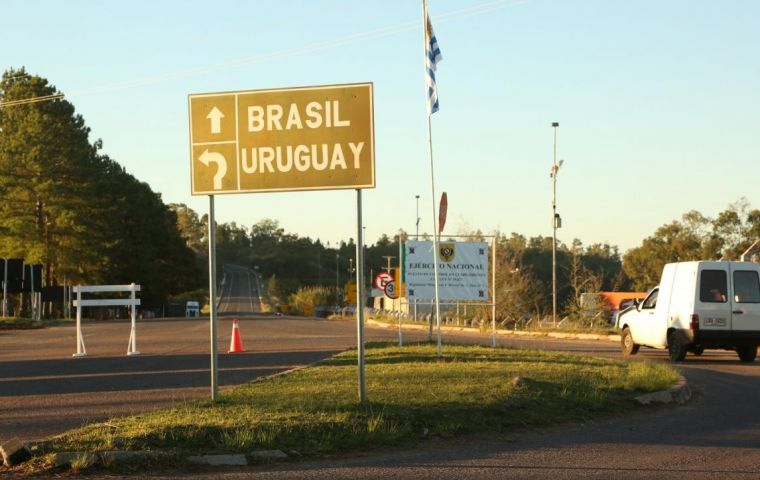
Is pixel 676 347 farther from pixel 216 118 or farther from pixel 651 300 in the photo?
pixel 216 118

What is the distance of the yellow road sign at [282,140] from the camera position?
37.9ft

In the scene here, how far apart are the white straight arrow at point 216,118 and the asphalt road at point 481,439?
3.55 meters

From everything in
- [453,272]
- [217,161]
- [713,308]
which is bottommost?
[713,308]

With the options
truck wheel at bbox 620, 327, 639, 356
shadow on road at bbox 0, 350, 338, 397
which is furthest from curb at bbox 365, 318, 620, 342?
shadow on road at bbox 0, 350, 338, 397

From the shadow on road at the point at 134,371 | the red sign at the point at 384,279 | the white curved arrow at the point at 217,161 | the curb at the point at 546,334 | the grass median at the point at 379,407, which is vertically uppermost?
the white curved arrow at the point at 217,161

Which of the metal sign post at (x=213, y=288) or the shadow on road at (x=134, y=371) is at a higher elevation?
the metal sign post at (x=213, y=288)

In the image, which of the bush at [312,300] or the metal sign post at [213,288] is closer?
the metal sign post at [213,288]

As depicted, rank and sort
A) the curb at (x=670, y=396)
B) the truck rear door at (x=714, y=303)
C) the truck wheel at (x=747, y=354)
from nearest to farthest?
the curb at (x=670, y=396) < the truck rear door at (x=714, y=303) < the truck wheel at (x=747, y=354)

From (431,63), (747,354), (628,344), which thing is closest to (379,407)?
(431,63)

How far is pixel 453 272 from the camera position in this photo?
22.0 metres

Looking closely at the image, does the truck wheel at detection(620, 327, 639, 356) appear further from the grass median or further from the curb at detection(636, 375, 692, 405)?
the curb at detection(636, 375, 692, 405)

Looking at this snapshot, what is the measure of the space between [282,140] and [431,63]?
29.3 ft

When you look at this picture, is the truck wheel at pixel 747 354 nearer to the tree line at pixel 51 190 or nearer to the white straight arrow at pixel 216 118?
the white straight arrow at pixel 216 118

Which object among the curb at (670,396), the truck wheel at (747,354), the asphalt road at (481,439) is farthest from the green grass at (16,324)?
the curb at (670,396)
